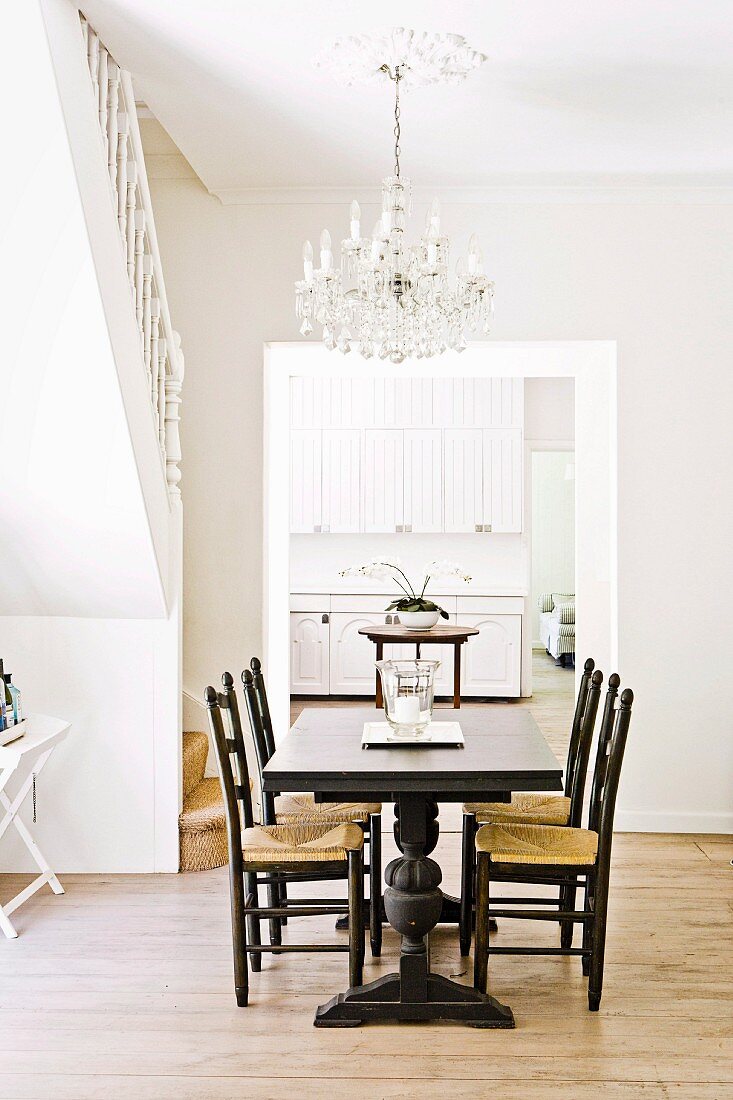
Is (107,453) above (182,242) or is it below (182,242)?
below

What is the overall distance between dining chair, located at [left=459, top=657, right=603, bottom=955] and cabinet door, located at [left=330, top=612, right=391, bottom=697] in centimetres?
485

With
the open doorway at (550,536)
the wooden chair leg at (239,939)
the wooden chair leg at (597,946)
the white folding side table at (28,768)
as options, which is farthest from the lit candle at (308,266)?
the open doorway at (550,536)

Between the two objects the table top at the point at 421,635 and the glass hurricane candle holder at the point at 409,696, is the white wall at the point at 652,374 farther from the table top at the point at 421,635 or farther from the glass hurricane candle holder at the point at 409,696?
the table top at the point at 421,635

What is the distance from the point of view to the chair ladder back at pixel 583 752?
3371mm

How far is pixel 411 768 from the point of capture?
111 inches

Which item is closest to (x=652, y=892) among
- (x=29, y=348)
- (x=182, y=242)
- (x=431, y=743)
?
(x=431, y=743)

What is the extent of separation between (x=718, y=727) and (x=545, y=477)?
24.6 ft

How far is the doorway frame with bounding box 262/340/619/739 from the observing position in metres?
4.83

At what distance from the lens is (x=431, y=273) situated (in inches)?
118

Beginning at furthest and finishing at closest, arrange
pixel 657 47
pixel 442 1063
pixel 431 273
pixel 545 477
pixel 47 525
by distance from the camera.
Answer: pixel 545 477
pixel 47 525
pixel 657 47
pixel 431 273
pixel 442 1063

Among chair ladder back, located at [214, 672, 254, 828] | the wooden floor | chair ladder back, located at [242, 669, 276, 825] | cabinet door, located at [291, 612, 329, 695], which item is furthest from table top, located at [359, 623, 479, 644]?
chair ladder back, located at [214, 672, 254, 828]

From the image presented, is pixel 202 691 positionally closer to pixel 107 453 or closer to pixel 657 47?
pixel 107 453

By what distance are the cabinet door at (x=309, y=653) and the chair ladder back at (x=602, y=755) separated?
5.32m

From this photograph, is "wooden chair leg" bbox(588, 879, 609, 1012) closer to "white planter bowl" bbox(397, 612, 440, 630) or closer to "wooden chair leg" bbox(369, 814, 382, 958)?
"wooden chair leg" bbox(369, 814, 382, 958)
